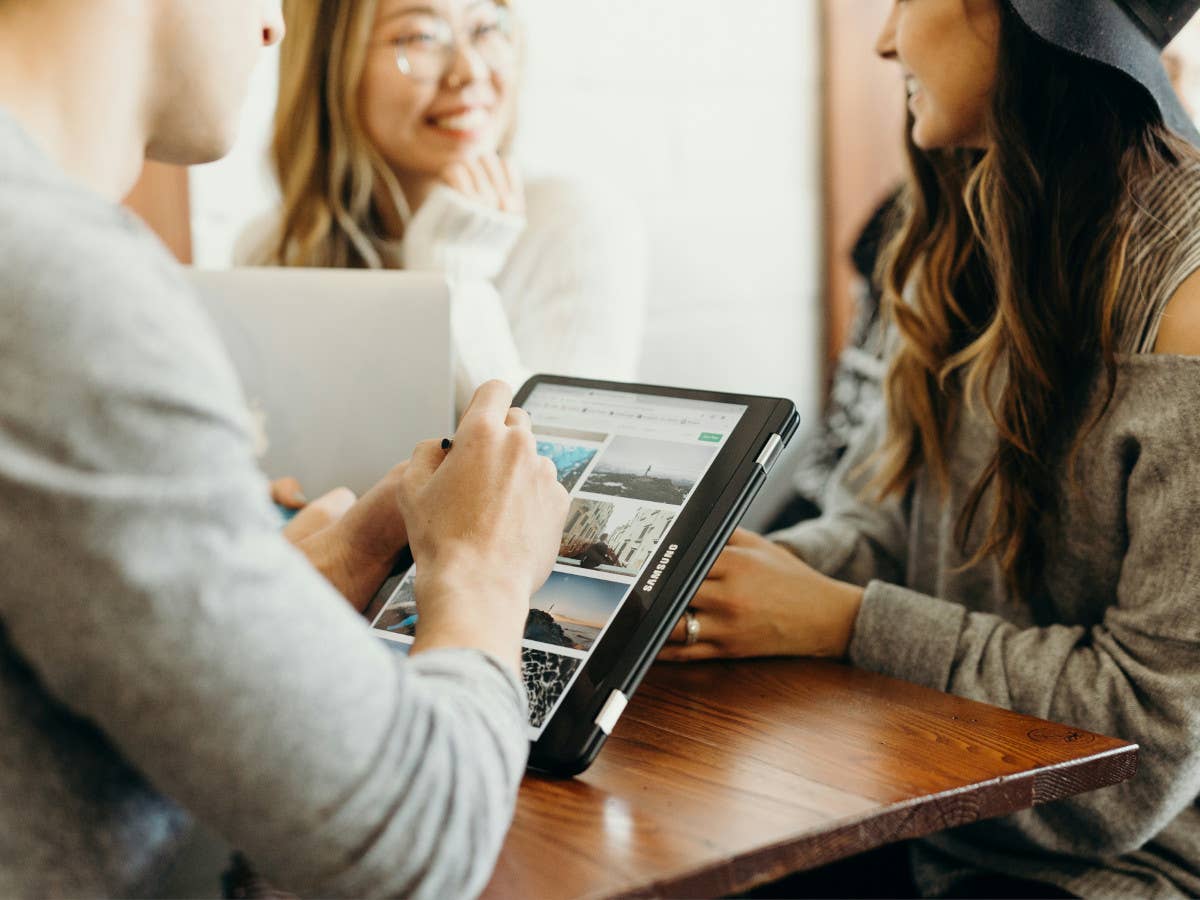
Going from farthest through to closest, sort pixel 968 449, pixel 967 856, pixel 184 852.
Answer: pixel 968 449
pixel 967 856
pixel 184 852

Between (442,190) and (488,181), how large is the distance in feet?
0.27

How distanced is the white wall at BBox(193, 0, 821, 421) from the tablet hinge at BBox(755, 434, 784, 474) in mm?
1432

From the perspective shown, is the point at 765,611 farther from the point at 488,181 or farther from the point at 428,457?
the point at 488,181

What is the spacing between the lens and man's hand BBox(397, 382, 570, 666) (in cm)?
58

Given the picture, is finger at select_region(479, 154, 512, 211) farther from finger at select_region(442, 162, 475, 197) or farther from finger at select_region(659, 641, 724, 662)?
finger at select_region(659, 641, 724, 662)

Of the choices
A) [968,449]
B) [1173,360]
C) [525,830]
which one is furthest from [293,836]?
[968,449]

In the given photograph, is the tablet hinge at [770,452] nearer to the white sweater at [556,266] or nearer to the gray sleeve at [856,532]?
the gray sleeve at [856,532]

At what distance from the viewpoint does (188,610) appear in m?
0.42

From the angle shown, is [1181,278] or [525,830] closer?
[525,830]

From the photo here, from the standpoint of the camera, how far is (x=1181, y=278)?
0.88m

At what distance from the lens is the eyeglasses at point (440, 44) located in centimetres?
151

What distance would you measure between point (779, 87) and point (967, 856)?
1.85 m

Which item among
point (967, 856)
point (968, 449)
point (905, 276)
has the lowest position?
point (967, 856)

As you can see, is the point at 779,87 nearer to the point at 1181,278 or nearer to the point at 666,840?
the point at 1181,278
